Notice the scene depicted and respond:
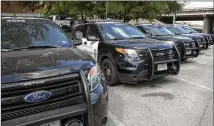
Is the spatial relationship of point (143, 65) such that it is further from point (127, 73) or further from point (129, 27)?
Result: point (129, 27)

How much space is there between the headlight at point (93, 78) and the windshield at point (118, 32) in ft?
12.4

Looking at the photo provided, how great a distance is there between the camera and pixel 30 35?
13.7ft

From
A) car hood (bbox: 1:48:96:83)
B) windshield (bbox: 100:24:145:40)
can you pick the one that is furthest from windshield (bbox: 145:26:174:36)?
car hood (bbox: 1:48:96:83)

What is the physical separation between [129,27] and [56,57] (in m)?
4.85

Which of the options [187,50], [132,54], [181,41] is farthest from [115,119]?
[187,50]

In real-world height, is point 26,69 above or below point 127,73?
above

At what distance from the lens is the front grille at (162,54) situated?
6344 mm

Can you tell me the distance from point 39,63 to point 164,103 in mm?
3142

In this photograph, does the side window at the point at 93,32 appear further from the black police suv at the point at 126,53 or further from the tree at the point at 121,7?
the tree at the point at 121,7

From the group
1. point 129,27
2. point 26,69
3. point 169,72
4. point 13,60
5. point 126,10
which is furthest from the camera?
point 126,10

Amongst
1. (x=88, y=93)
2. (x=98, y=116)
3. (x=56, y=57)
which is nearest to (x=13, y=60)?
(x=56, y=57)

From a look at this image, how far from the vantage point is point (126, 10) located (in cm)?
2086

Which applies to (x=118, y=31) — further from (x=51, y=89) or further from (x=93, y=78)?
(x=51, y=89)

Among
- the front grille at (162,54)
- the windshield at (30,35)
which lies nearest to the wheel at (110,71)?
the front grille at (162,54)
